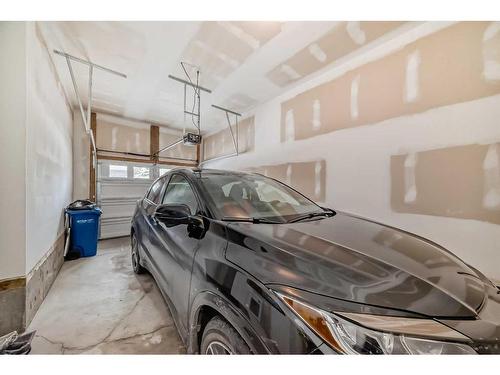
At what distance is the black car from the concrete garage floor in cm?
39

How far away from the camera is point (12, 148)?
1461 millimetres

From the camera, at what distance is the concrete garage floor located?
1384mm

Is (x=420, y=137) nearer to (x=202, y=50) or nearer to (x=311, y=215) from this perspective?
(x=311, y=215)

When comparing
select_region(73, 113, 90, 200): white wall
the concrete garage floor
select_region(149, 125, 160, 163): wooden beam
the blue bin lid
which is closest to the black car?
the concrete garage floor

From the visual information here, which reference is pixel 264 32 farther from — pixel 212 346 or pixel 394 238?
pixel 212 346

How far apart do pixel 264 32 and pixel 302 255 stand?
90.3 inches

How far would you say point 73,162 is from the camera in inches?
160

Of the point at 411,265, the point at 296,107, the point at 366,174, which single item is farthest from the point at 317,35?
the point at 411,265

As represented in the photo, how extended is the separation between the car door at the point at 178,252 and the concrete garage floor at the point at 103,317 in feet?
1.43

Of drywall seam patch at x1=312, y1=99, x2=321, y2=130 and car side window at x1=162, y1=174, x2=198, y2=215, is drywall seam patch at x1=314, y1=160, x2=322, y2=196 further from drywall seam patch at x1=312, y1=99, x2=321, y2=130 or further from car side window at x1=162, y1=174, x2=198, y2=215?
car side window at x1=162, y1=174, x2=198, y2=215

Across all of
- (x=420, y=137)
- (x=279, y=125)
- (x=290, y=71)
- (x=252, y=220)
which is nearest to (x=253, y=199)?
(x=252, y=220)

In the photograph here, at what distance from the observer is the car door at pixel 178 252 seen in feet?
3.90

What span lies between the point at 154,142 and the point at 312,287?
18.3 ft

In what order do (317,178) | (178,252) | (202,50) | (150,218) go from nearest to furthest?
1. (178,252)
2. (150,218)
3. (202,50)
4. (317,178)
